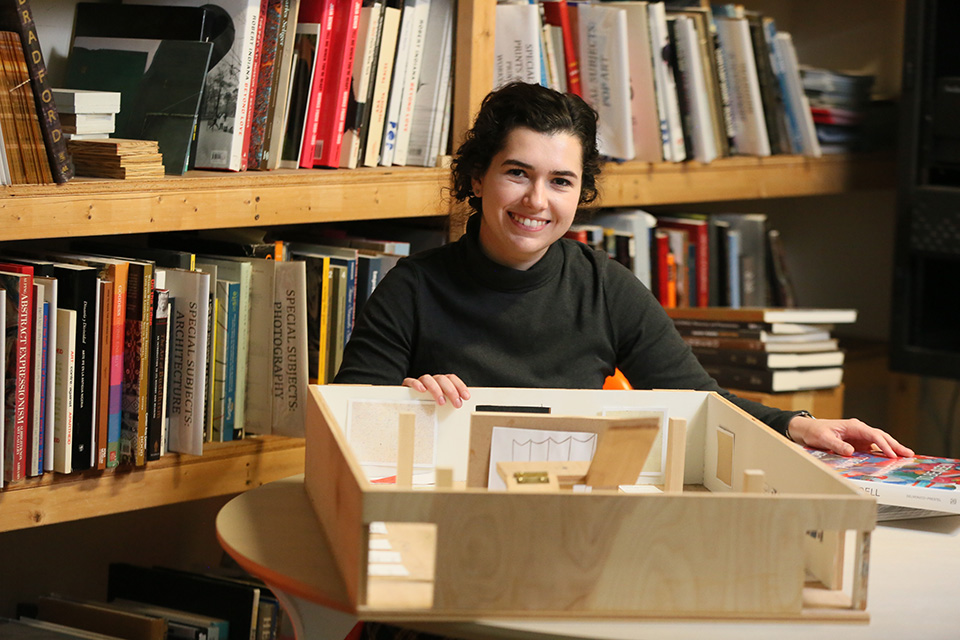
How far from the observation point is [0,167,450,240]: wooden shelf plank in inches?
56.3

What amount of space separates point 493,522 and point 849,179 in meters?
2.06

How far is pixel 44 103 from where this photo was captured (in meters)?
1.45

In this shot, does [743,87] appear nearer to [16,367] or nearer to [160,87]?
[160,87]

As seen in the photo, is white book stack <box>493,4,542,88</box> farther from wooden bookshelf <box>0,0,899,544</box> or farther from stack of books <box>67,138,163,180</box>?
stack of books <box>67,138,163,180</box>

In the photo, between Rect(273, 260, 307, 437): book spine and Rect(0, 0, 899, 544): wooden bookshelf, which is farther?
Rect(273, 260, 307, 437): book spine

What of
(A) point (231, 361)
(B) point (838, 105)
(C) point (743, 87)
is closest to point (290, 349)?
(A) point (231, 361)

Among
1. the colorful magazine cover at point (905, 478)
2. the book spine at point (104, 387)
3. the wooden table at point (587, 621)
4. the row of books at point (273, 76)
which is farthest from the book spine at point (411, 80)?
the colorful magazine cover at point (905, 478)

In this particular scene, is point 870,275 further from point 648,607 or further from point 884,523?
point 648,607

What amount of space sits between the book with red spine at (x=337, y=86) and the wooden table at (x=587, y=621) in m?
0.73

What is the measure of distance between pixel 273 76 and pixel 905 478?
3.67 feet

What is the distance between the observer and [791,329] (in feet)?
7.74

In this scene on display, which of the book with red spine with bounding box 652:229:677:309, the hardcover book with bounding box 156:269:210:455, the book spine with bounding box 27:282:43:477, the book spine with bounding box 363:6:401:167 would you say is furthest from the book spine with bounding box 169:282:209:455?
the book with red spine with bounding box 652:229:677:309

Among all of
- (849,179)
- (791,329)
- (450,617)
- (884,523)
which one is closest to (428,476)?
(450,617)

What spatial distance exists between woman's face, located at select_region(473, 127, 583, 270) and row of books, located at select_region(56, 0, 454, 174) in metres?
0.40
